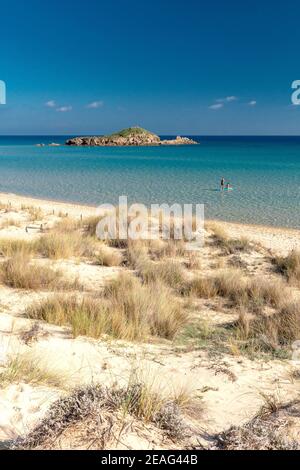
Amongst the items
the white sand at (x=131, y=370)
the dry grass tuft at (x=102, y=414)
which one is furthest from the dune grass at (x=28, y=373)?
the dry grass tuft at (x=102, y=414)

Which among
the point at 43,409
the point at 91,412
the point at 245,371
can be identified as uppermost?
the point at 91,412

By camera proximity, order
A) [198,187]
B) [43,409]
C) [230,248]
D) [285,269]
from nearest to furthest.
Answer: [43,409] < [285,269] < [230,248] < [198,187]

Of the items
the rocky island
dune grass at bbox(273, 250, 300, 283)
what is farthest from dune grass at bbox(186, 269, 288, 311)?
the rocky island

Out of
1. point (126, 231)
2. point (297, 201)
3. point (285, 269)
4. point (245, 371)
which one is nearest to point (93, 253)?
point (126, 231)

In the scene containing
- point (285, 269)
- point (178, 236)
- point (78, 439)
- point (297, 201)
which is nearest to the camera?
point (78, 439)

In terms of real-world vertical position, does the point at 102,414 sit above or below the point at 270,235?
above

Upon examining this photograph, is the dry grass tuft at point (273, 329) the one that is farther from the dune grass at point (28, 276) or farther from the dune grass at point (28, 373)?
the dune grass at point (28, 276)

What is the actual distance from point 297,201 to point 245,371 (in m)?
17.0

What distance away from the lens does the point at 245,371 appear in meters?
4.06

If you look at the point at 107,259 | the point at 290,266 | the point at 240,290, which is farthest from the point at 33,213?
the point at 240,290

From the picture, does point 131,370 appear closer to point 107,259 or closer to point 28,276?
point 28,276

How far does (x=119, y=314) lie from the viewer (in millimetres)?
5047
